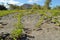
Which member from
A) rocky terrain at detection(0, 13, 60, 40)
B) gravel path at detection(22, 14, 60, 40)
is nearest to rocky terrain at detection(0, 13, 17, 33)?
rocky terrain at detection(0, 13, 60, 40)

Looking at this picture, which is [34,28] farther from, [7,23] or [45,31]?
[7,23]

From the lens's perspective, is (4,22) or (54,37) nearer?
(54,37)

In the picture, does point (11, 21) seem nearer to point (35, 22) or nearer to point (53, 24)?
point (35, 22)

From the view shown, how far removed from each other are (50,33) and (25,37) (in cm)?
77

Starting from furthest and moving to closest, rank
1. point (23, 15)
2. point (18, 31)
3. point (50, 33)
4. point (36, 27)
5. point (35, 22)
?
point (23, 15) → point (35, 22) → point (36, 27) → point (50, 33) → point (18, 31)

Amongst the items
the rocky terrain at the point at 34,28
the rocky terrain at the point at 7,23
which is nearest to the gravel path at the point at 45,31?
the rocky terrain at the point at 34,28

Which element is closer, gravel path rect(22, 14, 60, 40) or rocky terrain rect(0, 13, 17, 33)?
gravel path rect(22, 14, 60, 40)

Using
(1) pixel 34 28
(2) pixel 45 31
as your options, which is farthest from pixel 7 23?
(2) pixel 45 31

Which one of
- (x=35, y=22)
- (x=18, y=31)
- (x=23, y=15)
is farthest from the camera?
(x=23, y=15)

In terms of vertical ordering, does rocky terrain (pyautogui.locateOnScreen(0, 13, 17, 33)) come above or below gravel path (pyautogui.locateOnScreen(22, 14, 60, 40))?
above

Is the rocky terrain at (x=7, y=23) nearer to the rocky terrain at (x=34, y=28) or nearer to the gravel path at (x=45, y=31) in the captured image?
the rocky terrain at (x=34, y=28)

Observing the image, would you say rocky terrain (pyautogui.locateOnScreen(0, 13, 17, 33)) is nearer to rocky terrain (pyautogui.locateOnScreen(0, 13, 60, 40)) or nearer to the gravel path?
rocky terrain (pyautogui.locateOnScreen(0, 13, 60, 40))

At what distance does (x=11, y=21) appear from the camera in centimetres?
674

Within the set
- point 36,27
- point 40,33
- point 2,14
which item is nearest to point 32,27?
point 36,27
